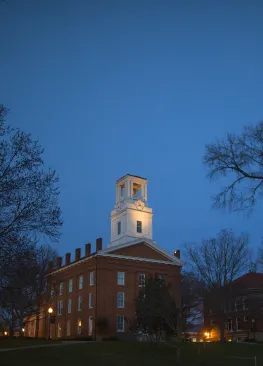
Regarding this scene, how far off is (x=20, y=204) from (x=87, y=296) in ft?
133

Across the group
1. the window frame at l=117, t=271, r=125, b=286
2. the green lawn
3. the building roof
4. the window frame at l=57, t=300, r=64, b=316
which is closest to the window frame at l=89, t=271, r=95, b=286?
the window frame at l=117, t=271, r=125, b=286

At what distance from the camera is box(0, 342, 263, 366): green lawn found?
34.5m

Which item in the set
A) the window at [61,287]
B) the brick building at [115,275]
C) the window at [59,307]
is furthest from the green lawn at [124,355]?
the window at [61,287]

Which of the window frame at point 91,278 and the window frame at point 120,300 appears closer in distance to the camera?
the window frame at point 120,300

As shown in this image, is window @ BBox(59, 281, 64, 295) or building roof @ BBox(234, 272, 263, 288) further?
building roof @ BBox(234, 272, 263, 288)

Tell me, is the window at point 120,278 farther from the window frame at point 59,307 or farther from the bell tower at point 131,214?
the window frame at point 59,307

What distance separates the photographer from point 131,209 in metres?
66.1

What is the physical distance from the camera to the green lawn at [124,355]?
34.5 m

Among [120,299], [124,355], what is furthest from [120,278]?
[124,355]

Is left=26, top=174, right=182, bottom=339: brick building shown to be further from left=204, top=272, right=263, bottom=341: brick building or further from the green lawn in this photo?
left=204, top=272, right=263, bottom=341: brick building

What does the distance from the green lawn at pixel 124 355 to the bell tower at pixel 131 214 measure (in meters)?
22.5

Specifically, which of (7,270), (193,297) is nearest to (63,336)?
(193,297)

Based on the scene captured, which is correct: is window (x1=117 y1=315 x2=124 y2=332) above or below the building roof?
below

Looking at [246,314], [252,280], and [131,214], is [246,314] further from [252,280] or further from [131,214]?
[131,214]
